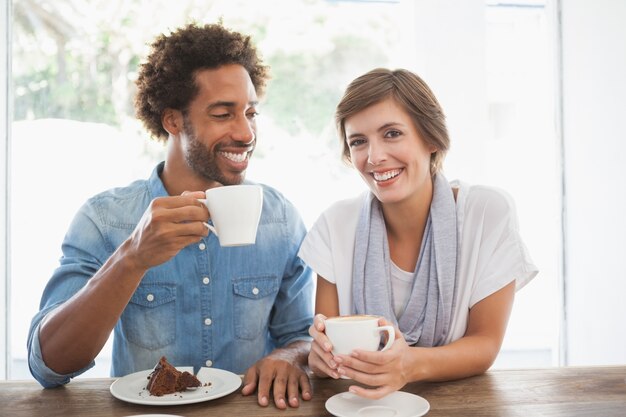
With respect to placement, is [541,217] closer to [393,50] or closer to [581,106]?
[581,106]

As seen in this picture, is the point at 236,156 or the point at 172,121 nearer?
the point at 236,156

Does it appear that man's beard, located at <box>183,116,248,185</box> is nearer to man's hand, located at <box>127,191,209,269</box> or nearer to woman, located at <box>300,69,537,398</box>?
woman, located at <box>300,69,537,398</box>

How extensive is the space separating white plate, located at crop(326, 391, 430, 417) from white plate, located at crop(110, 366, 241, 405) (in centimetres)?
23

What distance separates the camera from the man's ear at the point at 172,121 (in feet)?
6.50

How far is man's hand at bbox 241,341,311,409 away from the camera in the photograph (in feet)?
4.12

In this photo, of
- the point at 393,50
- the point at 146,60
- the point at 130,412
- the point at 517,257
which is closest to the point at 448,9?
the point at 393,50

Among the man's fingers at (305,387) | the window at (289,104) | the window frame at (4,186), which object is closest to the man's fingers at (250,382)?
the man's fingers at (305,387)

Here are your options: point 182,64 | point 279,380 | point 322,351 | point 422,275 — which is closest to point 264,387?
point 279,380

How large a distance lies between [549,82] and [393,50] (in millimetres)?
914

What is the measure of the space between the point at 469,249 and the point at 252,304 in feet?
2.13

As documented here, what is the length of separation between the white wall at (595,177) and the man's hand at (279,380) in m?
2.22

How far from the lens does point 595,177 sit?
10.6 ft

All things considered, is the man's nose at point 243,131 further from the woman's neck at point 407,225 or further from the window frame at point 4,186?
the window frame at point 4,186

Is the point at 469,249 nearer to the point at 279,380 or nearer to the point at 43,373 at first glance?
the point at 279,380
